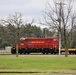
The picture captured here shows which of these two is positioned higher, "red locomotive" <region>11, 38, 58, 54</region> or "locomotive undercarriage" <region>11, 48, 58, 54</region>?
"red locomotive" <region>11, 38, 58, 54</region>

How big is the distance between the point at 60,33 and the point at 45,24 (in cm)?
266

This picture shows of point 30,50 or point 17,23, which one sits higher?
point 17,23

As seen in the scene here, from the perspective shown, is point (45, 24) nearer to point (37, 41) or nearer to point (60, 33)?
point (60, 33)

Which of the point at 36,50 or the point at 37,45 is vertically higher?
the point at 37,45

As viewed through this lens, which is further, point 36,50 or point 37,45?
point 36,50

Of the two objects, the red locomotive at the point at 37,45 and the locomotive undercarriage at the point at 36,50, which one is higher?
the red locomotive at the point at 37,45

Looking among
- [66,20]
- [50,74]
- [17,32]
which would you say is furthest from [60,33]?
[50,74]

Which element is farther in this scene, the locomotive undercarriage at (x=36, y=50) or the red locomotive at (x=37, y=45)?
the red locomotive at (x=37, y=45)

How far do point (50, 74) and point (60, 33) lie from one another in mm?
24057

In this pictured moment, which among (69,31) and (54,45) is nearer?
(69,31)

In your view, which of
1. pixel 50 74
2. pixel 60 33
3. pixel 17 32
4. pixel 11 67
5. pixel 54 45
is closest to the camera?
pixel 50 74

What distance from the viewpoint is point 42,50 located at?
2876 inches

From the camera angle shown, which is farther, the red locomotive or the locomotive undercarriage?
the red locomotive

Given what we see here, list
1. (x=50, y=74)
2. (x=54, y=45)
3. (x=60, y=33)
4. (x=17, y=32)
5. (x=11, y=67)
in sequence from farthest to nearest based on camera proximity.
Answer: (x=54, y=45) → (x=17, y=32) → (x=60, y=33) → (x=11, y=67) → (x=50, y=74)
